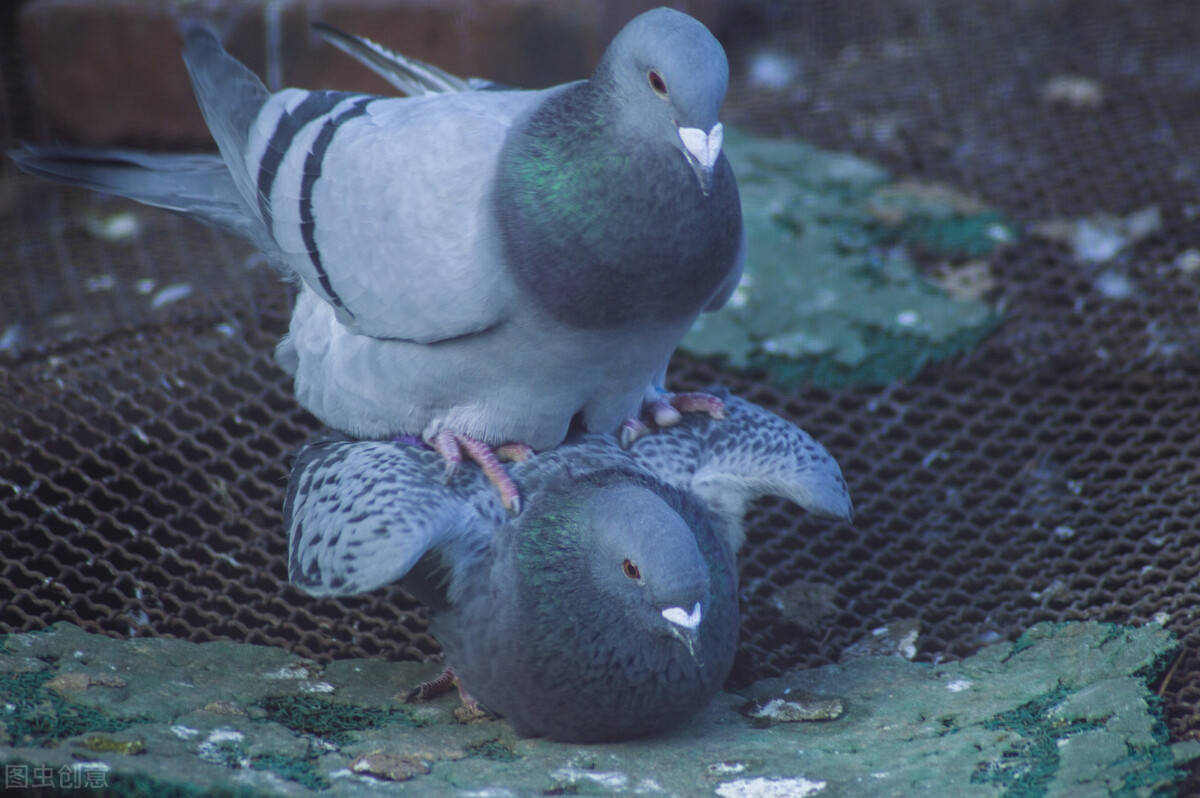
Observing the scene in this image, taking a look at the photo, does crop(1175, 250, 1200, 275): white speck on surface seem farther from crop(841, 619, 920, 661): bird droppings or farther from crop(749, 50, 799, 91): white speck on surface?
crop(749, 50, 799, 91): white speck on surface

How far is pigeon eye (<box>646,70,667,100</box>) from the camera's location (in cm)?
336

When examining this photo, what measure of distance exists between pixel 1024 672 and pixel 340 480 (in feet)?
7.35

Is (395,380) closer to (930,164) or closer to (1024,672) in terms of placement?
(1024,672)

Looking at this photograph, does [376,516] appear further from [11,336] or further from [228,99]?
[11,336]

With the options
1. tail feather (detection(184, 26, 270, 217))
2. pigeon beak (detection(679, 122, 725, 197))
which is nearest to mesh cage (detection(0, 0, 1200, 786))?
tail feather (detection(184, 26, 270, 217))

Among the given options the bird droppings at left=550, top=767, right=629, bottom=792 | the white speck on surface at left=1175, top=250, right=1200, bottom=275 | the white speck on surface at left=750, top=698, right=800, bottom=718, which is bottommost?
the bird droppings at left=550, top=767, right=629, bottom=792

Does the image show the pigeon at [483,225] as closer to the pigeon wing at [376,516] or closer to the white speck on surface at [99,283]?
the pigeon wing at [376,516]

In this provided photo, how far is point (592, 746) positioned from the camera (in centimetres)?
349

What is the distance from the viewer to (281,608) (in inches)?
178

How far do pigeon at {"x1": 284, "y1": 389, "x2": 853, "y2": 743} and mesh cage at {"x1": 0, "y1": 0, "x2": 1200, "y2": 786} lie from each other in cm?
73

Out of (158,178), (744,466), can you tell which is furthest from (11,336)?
(744,466)

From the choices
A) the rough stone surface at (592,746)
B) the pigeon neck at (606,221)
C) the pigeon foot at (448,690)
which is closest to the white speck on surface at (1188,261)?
the rough stone surface at (592,746)

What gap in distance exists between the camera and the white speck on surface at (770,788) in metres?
3.19

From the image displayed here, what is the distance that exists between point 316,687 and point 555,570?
3.48 feet
